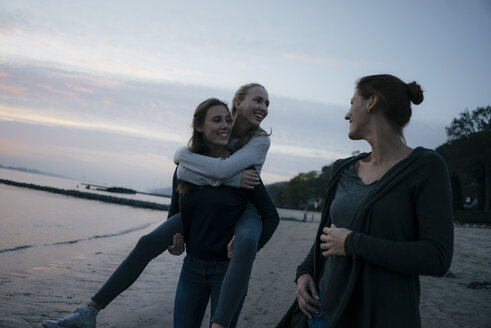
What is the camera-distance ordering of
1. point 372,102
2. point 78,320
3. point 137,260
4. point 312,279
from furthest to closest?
1. point 137,260
2. point 78,320
3. point 312,279
4. point 372,102

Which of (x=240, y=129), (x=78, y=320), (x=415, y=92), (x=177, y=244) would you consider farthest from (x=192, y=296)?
(x=415, y=92)

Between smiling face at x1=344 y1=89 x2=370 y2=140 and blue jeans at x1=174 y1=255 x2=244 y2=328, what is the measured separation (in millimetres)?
1323

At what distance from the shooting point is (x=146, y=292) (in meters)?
7.23

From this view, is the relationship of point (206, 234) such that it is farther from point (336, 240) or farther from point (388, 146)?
point (388, 146)

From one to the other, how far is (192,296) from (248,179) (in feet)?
3.08

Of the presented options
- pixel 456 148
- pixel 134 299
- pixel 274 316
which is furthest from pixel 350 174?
pixel 456 148

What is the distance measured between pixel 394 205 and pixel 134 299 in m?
5.90

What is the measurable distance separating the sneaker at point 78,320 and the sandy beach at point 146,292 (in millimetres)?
2592

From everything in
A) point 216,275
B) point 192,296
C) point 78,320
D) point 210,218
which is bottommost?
point 78,320

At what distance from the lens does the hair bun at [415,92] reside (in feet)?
6.30

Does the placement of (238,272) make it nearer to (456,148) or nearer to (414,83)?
(414,83)

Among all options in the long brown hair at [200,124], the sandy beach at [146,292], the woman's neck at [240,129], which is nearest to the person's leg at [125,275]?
the long brown hair at [200,124]

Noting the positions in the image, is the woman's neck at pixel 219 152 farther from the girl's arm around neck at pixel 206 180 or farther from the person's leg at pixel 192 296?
the person's leg at pixel 192 296

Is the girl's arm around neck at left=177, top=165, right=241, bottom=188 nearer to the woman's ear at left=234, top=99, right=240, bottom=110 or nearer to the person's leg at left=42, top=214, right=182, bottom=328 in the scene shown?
the person's leg at left=42, top=214, right=182, bottom=328
